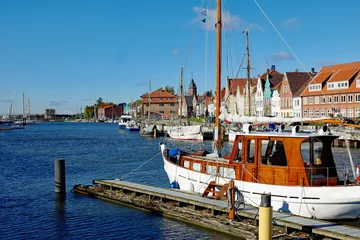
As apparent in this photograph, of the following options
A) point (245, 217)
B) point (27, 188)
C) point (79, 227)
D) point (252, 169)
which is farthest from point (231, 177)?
point (27, 188)

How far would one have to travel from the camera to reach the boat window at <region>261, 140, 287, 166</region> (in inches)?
760

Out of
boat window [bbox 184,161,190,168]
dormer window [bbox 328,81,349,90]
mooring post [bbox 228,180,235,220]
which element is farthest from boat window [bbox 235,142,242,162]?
dormer window [bbox 328,81,349,90]

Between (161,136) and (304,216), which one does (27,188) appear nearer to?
(304,216)

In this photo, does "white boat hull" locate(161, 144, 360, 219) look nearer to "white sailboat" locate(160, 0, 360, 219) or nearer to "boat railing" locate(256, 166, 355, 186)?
"white sailboat" locate(160, 0, 360, 219)

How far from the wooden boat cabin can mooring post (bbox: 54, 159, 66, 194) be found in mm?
10030

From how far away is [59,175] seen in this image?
1020 inches

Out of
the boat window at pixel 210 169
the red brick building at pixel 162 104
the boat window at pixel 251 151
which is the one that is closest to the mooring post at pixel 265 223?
the boat window at pixel 251 151

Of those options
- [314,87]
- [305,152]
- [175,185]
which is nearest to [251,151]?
[305,152]

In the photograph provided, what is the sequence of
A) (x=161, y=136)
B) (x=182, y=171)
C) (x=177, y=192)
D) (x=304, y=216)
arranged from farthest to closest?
1. (x=161, y=136)
2. (x=182, y=171)
3. (x=177, y=192)
4. (x=304, y=216)

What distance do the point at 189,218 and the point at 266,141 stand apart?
4.75m

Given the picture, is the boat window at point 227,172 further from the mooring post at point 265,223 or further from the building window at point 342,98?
the building window at point 342,98

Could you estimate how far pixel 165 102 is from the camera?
543 feet

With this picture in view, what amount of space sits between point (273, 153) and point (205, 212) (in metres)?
3.94

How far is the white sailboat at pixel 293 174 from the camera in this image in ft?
58.6
